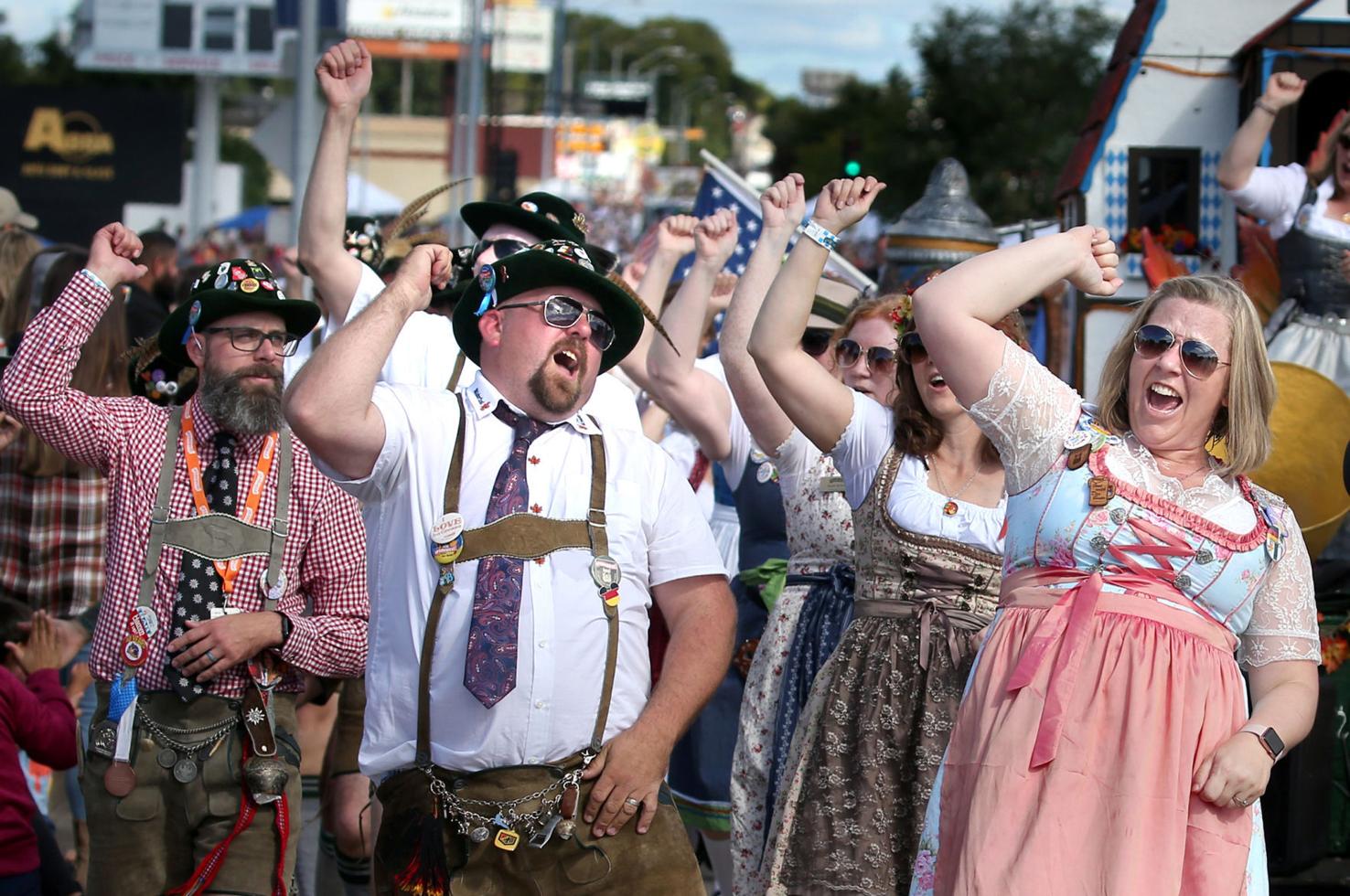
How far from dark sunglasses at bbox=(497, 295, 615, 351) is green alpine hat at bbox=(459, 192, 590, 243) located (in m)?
1.74

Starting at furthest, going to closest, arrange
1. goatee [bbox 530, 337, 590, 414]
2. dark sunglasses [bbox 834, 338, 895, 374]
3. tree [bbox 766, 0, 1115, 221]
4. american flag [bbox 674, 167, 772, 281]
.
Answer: tree [bbox 766, 0, 1115, 221]
american flag [bbox 674, 167, 772, 281]
dark sunglasses [bbox 834, 338, 895, 374]
goatee [bbox 530, 337, 590, 414]

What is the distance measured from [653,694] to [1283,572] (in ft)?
4.84

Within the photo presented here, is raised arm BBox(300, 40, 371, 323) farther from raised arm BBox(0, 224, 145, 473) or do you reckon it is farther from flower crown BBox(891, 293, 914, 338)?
flower crown BBox(891, 293, 914, 338)

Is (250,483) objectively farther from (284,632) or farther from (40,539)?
(40,539)

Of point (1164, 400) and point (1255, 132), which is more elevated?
point (1255, 132)

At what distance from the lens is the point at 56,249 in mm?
9203

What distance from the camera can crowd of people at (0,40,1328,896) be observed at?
3.82m

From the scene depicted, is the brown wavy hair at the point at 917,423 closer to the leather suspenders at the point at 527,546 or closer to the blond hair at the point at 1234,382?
the blond hair at the point at 1234,382

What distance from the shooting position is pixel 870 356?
18.7 ft

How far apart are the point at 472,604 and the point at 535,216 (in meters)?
2.40

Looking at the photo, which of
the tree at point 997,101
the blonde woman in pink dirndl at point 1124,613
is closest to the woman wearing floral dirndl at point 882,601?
the blonde woman in pink dirndl at point 1124,613

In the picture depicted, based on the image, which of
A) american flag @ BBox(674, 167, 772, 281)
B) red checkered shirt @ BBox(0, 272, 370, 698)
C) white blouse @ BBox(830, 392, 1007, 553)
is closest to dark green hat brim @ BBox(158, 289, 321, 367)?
red checkered shirt @ BBox(0, 272, 370, 698)

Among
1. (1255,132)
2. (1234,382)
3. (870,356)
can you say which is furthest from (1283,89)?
(1234,382)

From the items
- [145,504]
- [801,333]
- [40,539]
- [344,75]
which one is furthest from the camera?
[40,539]
